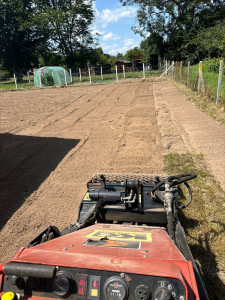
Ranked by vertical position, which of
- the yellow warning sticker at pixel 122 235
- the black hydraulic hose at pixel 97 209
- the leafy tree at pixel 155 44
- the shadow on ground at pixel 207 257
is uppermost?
the leafy tree at pixel 155 44

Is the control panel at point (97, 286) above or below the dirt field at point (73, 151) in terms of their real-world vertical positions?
above

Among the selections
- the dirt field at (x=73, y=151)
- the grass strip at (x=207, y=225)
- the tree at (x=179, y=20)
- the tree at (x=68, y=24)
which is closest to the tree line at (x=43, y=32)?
the tree at (x=68, y=24)

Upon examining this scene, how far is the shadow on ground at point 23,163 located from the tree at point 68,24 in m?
42.7

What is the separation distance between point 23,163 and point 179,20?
116 feet

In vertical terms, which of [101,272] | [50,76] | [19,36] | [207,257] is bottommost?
[207,257]

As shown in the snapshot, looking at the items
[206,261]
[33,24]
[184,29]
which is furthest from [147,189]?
[33,24]

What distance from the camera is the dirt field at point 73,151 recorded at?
4156 millimetres

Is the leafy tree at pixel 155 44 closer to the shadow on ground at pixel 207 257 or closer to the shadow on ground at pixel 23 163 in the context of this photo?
the shadow on ground at pixel 23 163

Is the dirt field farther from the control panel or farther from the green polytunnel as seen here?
the green polytunnel

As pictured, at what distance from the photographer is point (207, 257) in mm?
2959

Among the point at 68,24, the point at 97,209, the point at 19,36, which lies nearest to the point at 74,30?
the point at 68,24

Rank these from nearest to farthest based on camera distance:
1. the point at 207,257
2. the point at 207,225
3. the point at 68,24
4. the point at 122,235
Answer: the point at 122,235 < the point at 207,257 < the point at 207,225 < the point at 68,24

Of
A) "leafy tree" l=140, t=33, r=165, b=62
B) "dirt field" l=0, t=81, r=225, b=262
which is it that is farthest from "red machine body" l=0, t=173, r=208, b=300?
"leafy tree" l=140, t=33, r=165, b=62

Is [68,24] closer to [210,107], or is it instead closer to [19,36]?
[19,36]
